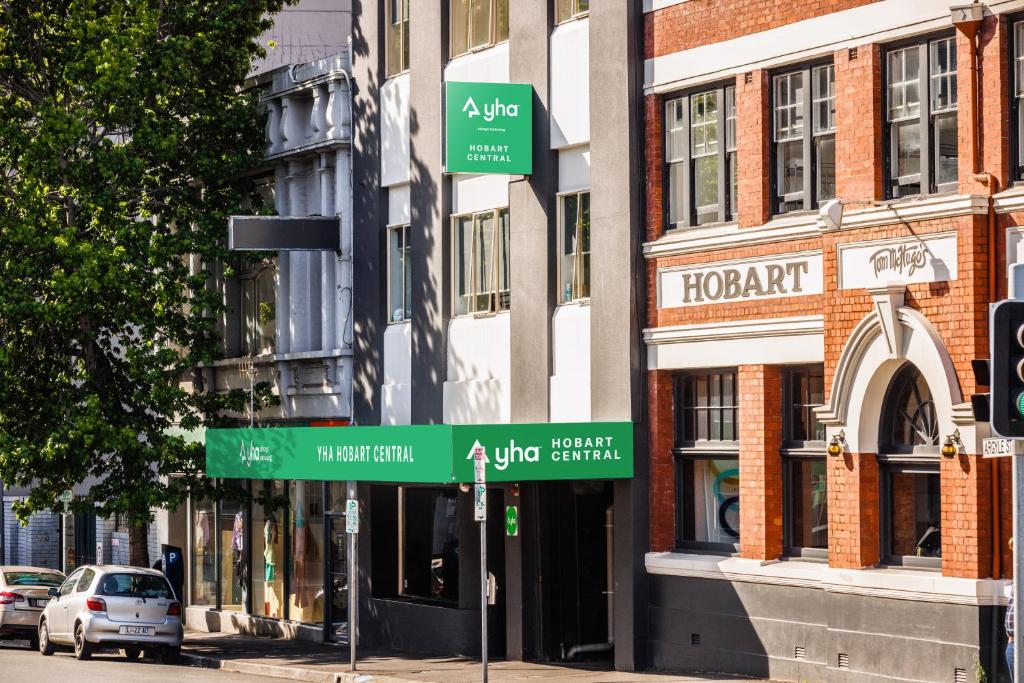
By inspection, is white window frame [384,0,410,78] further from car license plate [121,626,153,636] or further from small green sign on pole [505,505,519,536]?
car license plate [121,626,153,636]

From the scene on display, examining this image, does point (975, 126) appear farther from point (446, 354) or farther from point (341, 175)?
point (341, 175)

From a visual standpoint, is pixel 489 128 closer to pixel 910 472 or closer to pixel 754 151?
pixel 754 151

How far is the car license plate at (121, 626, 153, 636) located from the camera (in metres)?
26.5

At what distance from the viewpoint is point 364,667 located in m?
24.0

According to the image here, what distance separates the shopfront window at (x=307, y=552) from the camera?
2948 cm

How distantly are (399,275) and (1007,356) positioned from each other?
59.2 ft

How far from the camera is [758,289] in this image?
2050 cm

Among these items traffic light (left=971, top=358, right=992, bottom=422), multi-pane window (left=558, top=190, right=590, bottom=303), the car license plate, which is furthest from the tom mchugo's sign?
the car license plate

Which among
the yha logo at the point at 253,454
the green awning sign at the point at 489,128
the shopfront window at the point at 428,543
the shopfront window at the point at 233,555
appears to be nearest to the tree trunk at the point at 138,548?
the shopfront window at the point at 233,555

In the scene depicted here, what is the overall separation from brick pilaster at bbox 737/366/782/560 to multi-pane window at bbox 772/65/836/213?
80.9 inches

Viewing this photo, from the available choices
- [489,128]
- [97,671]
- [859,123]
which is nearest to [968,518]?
[859,123]

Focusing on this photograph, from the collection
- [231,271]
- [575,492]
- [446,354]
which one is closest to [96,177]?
[231,271]

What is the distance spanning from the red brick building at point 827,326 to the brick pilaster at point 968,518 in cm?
2

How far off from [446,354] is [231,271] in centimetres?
540
